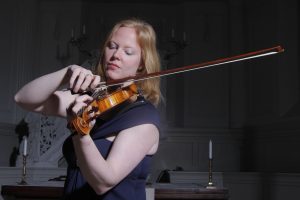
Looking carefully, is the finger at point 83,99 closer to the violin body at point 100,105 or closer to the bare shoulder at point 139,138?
the violin body at point 100,105

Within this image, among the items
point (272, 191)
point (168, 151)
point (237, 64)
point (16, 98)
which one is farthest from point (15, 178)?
point (16, 98)

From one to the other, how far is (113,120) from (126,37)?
220 millimetres

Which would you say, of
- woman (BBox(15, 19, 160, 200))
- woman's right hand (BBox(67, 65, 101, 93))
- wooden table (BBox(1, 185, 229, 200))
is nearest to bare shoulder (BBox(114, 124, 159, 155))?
woman (BBox(15, 19, 160, 200))

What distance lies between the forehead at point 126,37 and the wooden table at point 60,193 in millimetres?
1963

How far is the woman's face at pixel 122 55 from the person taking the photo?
129 cm

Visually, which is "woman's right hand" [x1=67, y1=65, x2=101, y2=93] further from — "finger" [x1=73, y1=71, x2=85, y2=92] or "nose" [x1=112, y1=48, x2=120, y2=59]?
"nose" [x1=112, y1=48, x2=120, y2=59]

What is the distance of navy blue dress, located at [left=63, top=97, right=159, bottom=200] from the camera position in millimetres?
1210

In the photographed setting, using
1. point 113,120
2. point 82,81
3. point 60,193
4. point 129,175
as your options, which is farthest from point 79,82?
point 60,193

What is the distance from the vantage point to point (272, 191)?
448 centimetres

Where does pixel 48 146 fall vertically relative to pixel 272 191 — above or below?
above

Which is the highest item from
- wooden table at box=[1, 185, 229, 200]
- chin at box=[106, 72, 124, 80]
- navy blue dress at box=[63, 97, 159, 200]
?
chin at box=[106, 72, 124, 80]

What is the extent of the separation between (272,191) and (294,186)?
0.37m

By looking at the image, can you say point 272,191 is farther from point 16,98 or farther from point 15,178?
point 16,98

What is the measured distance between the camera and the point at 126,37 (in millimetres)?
1314
